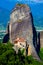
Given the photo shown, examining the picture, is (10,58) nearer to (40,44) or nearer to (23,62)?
(23,62)

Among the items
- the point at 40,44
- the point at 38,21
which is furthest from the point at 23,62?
the point at 38,21

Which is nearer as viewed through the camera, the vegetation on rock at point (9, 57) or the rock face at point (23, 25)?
the vegetation on rock at point (9, 57)

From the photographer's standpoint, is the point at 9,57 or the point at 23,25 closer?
the point at 9,57

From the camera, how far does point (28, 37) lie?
2212 cm

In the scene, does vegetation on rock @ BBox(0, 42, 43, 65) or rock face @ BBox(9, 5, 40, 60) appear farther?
rock face @ BBox(9, 5, 40, 60)

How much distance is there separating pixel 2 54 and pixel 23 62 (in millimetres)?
1004

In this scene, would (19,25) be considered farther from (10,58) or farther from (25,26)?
(10,58)

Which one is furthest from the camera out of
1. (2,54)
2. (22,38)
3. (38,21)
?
(38,21)

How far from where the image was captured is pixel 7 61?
50.6 ft

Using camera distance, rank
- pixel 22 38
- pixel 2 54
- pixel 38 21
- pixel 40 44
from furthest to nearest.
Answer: pixel 38 21
pixel 40 44
pixel 22 38
pixel 2 54

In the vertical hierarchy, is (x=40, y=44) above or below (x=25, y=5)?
below

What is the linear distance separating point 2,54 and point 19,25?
6.64 m

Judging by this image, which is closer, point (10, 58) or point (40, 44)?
point (10, 58)

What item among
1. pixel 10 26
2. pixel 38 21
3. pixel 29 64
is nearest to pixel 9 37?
pixel 10 26
